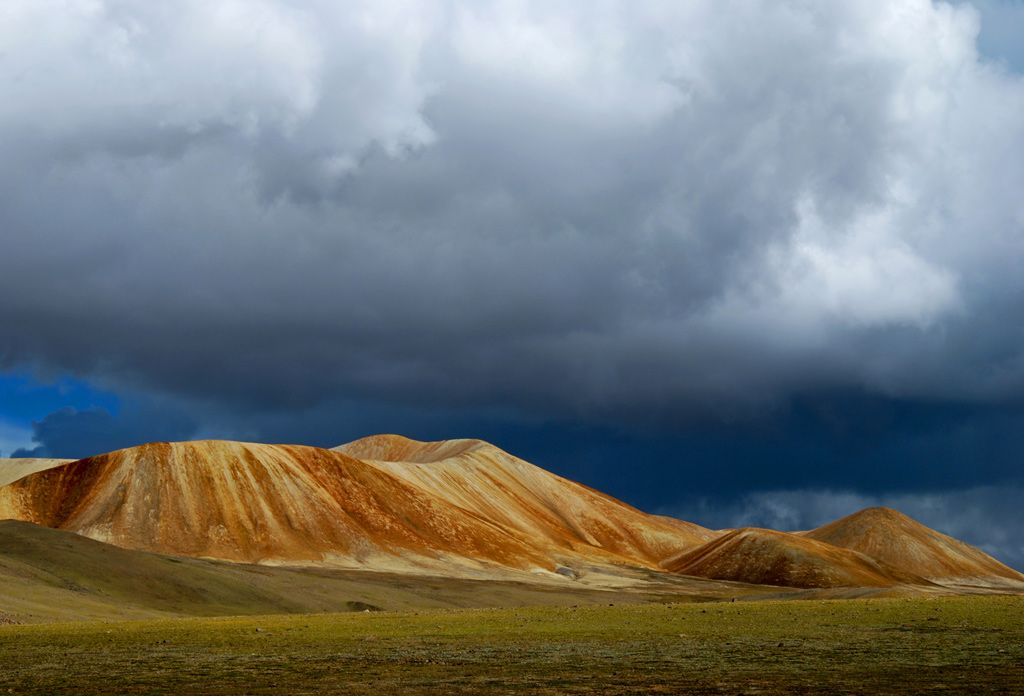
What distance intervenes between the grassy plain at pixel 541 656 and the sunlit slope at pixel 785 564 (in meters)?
105

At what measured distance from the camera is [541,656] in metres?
30.9

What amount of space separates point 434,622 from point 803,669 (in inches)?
1152

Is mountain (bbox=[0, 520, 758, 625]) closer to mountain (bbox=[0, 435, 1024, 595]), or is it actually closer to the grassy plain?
the grassy plain

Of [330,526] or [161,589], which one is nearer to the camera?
[161,589]

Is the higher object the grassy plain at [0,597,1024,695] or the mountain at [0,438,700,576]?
the mountain at [0,438,700,576]

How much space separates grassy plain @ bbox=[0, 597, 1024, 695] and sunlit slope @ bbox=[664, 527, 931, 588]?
105174mm

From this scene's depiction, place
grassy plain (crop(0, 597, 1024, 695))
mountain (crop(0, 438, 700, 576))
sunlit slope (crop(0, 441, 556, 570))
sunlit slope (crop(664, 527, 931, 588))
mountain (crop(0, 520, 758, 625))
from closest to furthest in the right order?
grassy plain (crop(0, 597, 1024, 695)), mountain (crop(0, 520, 758, 625)), mountain (crop(0, 438, 700, 576)), sunlit slope (crop(0, 441, 556, 570)), sunlit slope (crop(664, 527, 931, 588))

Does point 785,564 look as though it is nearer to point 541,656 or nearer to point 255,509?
point 255,509

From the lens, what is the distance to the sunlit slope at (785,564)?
492 ft

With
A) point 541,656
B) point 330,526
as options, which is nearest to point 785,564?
point 330,526

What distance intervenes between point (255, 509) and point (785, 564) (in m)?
86.2

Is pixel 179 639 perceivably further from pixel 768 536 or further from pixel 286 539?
pixel 768 536

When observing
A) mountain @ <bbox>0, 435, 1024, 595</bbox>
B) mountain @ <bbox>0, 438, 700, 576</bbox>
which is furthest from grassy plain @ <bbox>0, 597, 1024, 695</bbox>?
mountain @ <bbox>0, 438, 700, 576</bbox>

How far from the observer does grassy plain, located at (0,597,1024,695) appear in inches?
923
